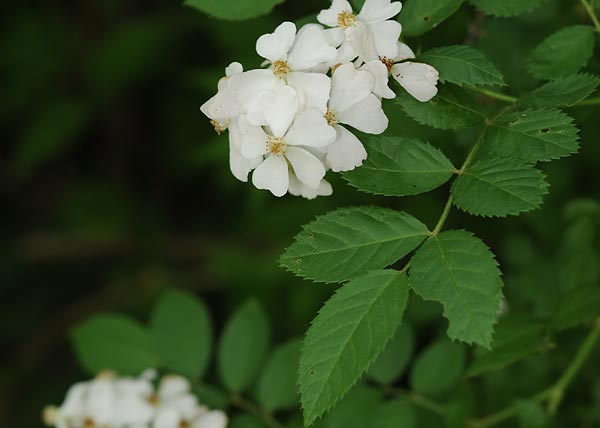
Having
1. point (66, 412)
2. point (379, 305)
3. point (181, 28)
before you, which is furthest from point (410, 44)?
point (181, 28)

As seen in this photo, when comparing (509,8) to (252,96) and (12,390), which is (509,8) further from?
(12,390)

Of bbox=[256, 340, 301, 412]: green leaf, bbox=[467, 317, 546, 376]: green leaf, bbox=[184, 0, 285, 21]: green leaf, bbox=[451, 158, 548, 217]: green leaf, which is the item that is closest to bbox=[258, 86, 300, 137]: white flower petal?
bbox=[451, 158, 548, 217]: green leaf

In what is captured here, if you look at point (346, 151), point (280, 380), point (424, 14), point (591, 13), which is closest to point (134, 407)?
Answer: point (280, 380)

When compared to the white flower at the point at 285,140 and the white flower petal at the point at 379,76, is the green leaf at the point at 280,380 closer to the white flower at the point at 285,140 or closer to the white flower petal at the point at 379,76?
the white flower at the point at 285,140

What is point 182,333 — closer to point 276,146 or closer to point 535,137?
point 276,146

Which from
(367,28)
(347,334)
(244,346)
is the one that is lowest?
(244,346)

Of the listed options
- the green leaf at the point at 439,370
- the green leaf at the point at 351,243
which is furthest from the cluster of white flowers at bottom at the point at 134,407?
the green leaf at the point at 351,243

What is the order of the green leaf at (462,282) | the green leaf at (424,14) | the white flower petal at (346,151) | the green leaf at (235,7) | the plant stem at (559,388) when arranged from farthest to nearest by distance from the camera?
the plant stem at (559,388) → the green leaf at (235,7) → the green leaf at (424,14) → the white flower petal at (346,151) → the green leaf at (462,282)
